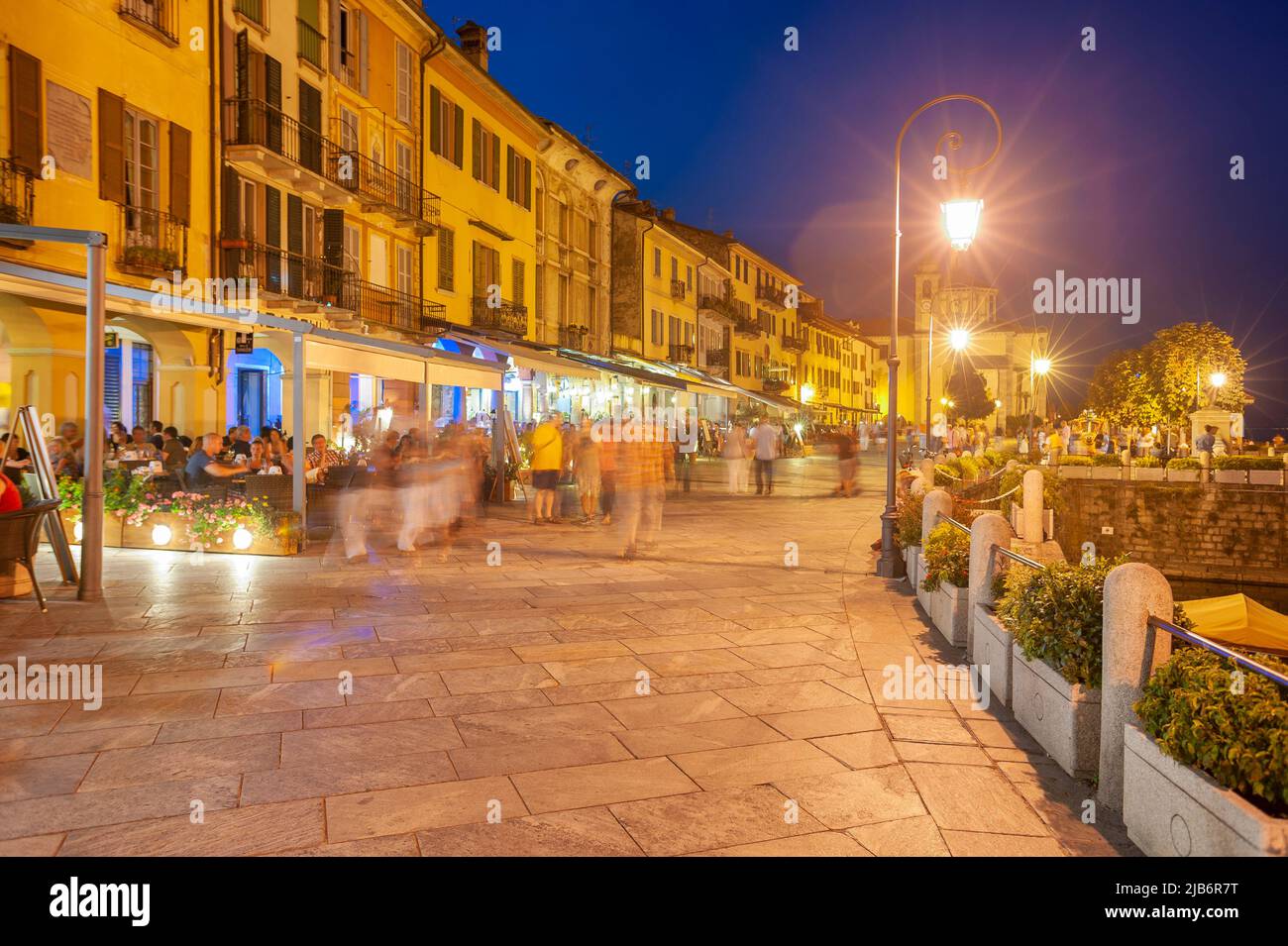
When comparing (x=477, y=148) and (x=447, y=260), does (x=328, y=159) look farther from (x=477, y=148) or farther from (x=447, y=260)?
(x=477, y=148)

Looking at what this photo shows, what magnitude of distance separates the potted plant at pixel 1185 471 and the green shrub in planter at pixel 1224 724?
2750 cm

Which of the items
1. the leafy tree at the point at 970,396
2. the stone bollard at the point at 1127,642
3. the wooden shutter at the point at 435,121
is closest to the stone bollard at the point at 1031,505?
the stone bollard at the point at 1127,642

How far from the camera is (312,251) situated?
19.0 m

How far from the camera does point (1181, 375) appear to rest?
4875 centimetres

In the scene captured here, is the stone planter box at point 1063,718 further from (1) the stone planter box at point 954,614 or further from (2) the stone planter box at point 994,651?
(1) the stone planter box at point 954,614

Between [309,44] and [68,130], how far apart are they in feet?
22.3

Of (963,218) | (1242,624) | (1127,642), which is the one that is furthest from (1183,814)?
(963,218)

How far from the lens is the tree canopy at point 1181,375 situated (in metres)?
47.5

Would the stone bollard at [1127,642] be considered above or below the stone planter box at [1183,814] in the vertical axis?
above

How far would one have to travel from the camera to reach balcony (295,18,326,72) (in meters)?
18.3

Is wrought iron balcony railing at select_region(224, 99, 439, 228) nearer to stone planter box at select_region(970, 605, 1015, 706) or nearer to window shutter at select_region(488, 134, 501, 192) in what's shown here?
window shutter at select_region(488, 134, 501, 192)

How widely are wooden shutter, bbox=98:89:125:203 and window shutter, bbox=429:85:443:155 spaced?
31.6ft
